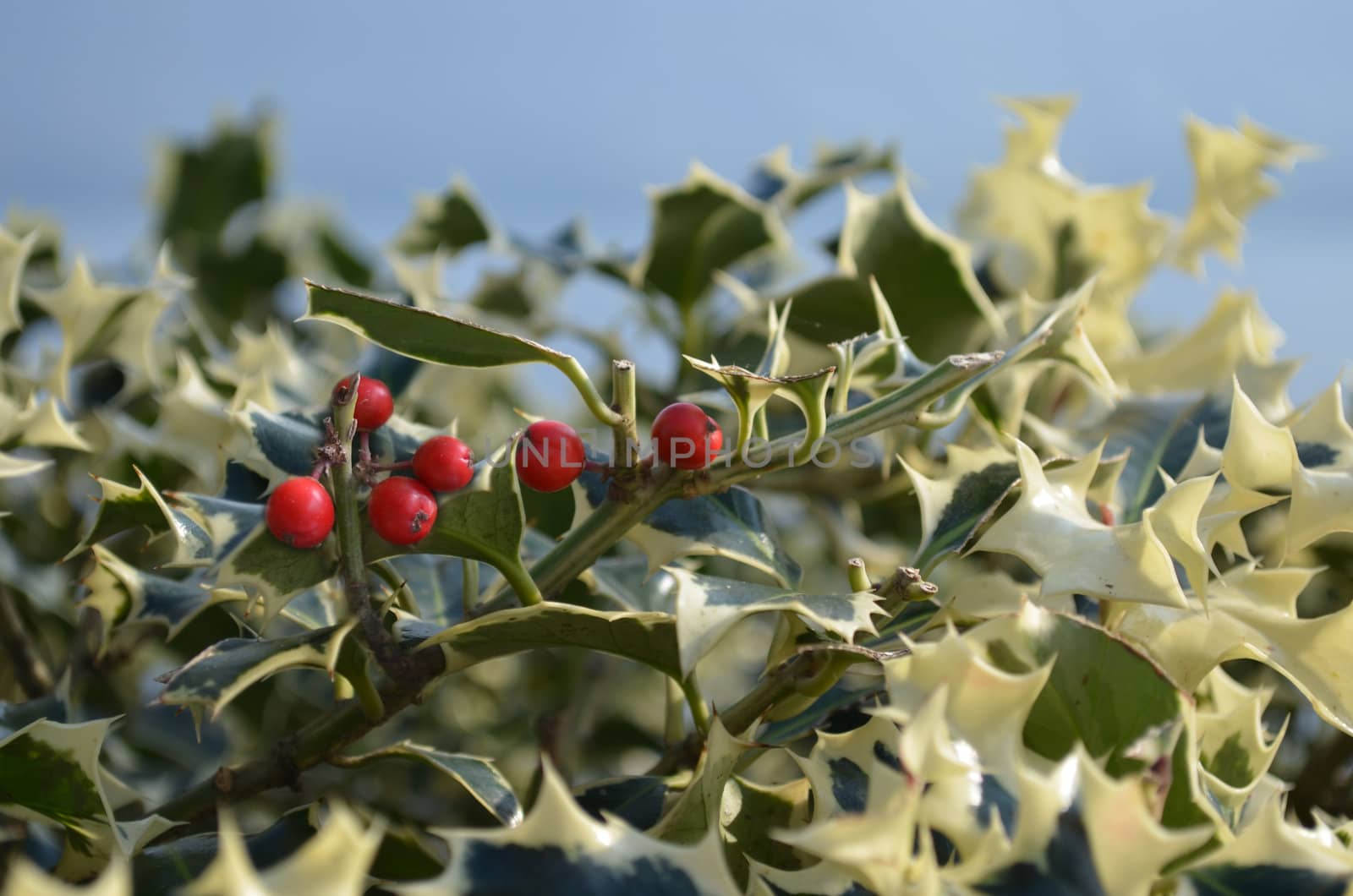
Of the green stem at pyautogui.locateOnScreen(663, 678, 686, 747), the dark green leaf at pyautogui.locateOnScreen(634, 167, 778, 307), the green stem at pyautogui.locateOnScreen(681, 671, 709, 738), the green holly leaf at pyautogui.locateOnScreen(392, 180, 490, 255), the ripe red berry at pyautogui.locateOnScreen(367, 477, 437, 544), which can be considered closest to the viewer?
the ripe red berry at pyautogui.locateOnScreen(367, 477, 437, 544)

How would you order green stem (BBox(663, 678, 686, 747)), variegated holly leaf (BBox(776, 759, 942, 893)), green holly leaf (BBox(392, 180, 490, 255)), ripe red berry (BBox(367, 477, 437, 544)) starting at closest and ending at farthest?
variegated holly leaf (BBox(776, 759, 942, 893)) → ripe red berry (BBox(367, 477, 437, 544)) → green stem (BBox(663, 678, 686, 747)) → green holly leaf (BBox(392, 180, 490, 255))

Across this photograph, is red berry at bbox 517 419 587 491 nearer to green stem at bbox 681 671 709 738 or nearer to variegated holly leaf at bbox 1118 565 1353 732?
green stem at bbox 681 671 709 738

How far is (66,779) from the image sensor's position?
1.76ft

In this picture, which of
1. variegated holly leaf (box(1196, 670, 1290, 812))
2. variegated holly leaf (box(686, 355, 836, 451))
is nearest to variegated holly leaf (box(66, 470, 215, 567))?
variegated holly leaf (box(686, 355, 836, 451))

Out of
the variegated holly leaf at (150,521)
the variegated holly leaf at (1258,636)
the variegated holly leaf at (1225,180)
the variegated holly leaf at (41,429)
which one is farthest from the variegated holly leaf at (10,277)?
the variegated holly leaf at (1225,180)

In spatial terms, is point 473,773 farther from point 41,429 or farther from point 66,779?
point 41,429

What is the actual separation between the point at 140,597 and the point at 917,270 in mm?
526

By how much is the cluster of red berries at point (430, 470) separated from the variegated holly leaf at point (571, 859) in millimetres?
125

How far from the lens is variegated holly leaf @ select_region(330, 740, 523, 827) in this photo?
1.77 feet

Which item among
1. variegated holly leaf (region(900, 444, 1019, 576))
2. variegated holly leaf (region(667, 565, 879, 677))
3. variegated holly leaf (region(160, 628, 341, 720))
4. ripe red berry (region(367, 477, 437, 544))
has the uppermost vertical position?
ripe red berry (region(367, 477, 437, 544))

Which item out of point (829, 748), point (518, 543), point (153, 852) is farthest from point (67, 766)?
point (829, 748)

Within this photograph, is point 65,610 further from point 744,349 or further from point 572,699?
point 744,349

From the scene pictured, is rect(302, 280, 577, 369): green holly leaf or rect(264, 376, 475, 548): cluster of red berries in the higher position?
rect(302, 280, 577, 369): green holly leaf

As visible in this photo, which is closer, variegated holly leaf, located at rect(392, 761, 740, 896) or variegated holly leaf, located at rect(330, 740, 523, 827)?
variegated holly leaf, located at rect(392, 761, 740, 896)
